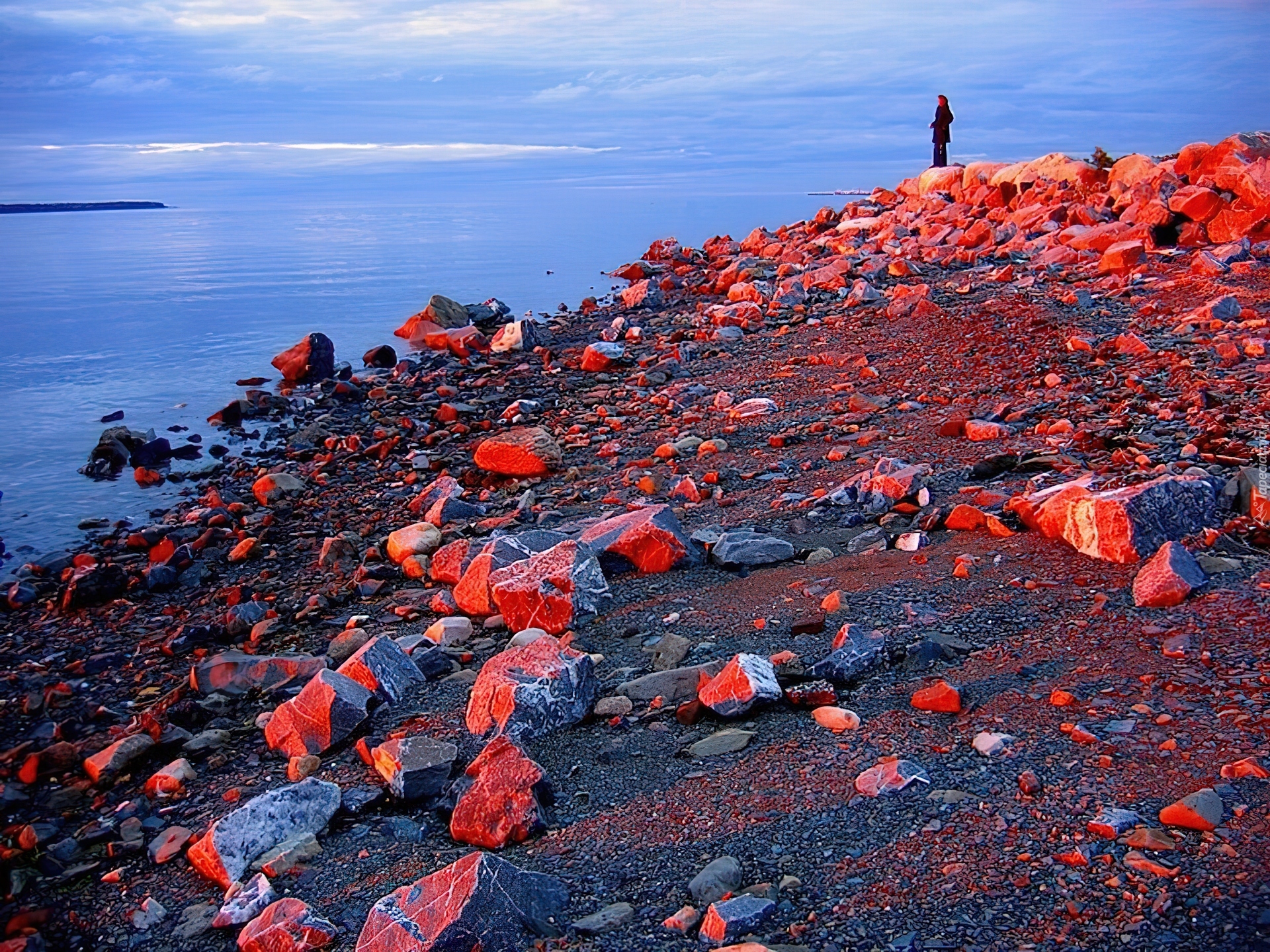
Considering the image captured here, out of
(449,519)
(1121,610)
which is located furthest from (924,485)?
(449,519)

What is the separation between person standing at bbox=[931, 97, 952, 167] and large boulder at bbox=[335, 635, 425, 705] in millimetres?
18215

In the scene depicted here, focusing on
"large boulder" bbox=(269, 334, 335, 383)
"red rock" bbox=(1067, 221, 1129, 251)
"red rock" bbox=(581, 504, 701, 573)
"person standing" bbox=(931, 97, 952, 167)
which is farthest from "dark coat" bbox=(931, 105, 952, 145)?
"red rock" bbox=(581, 504, 701, 573)

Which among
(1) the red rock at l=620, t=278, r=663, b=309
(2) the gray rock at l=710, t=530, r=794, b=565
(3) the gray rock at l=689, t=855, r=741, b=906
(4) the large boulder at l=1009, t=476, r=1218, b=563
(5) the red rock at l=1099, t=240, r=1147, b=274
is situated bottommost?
(3) the gray rock at l=689, t=855, r=741, b=906

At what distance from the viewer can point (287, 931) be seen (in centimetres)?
268

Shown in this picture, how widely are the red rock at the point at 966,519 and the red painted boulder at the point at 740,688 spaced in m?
1.64

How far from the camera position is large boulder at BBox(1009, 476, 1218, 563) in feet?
13.2

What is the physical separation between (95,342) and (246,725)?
1483 centimetres

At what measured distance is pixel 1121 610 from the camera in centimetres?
368

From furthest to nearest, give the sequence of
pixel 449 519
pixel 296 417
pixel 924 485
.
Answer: pixel 296 417 → pixel 449 519 → pixel 924 485

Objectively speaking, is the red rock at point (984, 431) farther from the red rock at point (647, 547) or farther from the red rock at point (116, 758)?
the red rock at point (116, 758)

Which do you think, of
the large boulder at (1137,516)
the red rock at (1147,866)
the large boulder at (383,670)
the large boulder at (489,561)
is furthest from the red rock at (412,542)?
the red rock at (1147,866)

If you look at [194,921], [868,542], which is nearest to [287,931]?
[194,921]

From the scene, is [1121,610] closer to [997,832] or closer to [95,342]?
[997,832]

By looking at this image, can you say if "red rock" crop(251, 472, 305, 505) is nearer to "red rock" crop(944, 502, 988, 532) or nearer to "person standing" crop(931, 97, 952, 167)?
"red rock" crop(944, 502, 988, 532)
